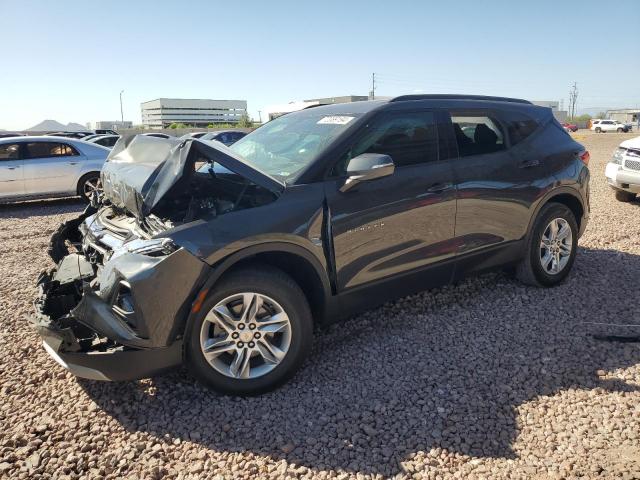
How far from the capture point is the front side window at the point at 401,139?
3.52 metres

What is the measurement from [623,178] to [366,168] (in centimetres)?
738

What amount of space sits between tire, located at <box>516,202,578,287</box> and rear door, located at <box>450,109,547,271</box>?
22cm

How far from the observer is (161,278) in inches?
105

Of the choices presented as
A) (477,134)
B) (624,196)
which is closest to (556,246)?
(477,134)

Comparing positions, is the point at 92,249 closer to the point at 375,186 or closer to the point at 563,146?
the point at 375,186

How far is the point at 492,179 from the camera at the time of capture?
411cm

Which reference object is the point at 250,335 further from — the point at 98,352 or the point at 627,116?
the point at 627,116

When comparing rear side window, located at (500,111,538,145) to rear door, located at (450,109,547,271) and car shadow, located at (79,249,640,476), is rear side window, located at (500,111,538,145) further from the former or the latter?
car shadow, located at (79,249,640,476)

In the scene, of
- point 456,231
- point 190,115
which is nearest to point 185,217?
point 456,231

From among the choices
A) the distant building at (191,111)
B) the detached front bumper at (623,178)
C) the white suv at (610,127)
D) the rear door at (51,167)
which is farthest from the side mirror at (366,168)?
the distant building at (191,111)

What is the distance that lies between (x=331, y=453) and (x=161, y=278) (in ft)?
4.36

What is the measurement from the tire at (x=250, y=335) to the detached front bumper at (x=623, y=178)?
7.70m

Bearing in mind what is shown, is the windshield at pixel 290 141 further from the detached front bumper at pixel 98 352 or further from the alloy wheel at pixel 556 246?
the alloy wheel at pixel 556 246

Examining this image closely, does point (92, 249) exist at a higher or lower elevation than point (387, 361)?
higher
